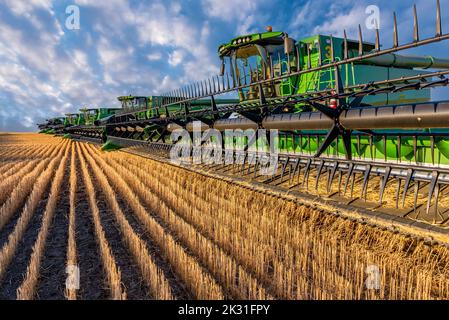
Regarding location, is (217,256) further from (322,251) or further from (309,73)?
(309,73)

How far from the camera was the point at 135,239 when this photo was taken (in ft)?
11.0

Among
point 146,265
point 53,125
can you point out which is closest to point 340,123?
point 146,265

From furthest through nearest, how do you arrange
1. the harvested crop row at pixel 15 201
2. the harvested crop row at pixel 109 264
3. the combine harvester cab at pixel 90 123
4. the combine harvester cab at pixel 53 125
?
1. the combine harvester cab at pixel 53 125
2. the combine harvester cab at pixel 90 123
3. the harvested crop row at pixel 15 201
4. the harvested crop row at pixel 109 264

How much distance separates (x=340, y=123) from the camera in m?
3.64

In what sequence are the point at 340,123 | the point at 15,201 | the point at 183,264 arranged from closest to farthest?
1. the point at 183,264
2. the point at 340,123
3. the point at 15,201

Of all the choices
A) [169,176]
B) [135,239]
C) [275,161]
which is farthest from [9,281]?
[169,176]

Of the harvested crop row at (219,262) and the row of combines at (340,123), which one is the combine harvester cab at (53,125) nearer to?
the row of combines at (340,123)

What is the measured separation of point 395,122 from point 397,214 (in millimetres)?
961

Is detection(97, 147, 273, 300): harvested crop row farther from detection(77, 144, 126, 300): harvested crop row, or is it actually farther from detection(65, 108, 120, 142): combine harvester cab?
detection(65, 108, 120, 142): combine harvester cab

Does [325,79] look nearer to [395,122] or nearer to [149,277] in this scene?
[395,122]

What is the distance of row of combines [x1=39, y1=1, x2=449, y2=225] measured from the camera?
9.34 ft

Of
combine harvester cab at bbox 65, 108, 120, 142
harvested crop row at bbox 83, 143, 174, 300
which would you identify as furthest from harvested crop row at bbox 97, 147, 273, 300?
combine harvester cab at bbox 65, 108, 120, 142

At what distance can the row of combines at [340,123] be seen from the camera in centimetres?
285

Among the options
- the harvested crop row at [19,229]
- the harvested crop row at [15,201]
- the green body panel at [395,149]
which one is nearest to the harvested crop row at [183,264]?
the harvested crop row at [19,229]
